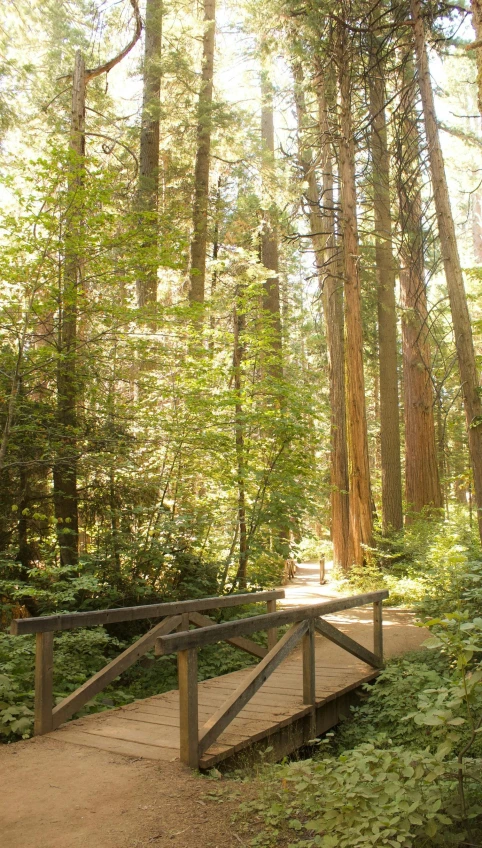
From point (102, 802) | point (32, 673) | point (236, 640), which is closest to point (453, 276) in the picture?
point (236, 640)

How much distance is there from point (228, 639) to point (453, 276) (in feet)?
22.6

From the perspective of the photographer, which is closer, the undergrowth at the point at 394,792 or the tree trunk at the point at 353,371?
the undergrowth at the point at 394,792

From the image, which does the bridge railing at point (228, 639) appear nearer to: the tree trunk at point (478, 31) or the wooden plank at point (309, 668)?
the wooden plank at point (309, 668)

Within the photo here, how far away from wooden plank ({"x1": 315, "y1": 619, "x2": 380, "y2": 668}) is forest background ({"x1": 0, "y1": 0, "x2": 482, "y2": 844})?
4.31 ft

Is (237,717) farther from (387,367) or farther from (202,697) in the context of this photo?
(387,367)

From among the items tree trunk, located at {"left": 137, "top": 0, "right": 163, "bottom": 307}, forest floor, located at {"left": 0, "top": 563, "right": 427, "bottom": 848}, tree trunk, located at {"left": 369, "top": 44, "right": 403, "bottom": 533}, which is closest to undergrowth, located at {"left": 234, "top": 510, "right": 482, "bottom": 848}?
forest floor, located at {"left": 0, "top": 563, "right": 427, "bottom": 848}

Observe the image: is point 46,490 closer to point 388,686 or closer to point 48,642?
point 48,642

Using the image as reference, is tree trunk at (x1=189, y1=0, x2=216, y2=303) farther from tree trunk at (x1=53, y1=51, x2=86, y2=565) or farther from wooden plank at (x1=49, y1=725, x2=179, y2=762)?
wooden plank at (x1=49, y1=725, x2=179, y2=762)

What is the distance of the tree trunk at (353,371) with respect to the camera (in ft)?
44.8

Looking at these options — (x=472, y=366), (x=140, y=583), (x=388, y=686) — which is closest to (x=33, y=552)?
(x=140, y=583)

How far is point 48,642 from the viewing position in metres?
4.99

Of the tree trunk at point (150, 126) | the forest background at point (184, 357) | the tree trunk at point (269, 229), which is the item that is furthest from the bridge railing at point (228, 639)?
the tree trunk at point (150, 126)

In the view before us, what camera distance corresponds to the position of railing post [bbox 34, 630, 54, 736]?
195 inches

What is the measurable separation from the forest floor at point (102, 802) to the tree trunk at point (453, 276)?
21.1 ft
